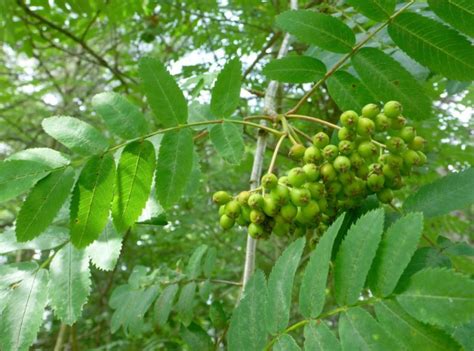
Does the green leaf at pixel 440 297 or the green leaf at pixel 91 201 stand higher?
the green leaf at pixel 91 201

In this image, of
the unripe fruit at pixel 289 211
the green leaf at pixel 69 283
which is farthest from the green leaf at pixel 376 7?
the green leaf at pixel 69 283

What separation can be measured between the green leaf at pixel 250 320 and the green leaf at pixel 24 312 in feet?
1.91

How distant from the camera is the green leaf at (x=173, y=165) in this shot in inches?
58.8

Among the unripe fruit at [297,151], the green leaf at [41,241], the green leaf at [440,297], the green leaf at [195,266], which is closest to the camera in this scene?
the green leaf at [440,297]

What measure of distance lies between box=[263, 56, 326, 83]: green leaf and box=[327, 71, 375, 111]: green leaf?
2.4 inches

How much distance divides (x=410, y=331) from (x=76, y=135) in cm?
113

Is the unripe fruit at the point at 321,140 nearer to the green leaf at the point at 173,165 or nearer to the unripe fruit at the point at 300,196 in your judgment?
the unripe fruit at the point at 300,196

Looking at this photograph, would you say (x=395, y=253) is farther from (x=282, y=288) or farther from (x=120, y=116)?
(x=120, y=116)

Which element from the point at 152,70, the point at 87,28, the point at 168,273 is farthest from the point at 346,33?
the point at 87,28

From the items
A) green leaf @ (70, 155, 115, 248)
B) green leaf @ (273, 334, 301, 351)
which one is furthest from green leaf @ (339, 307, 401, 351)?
green leaf @ (70, 155, 115, 248)

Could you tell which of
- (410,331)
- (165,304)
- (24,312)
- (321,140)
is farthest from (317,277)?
(165,304)

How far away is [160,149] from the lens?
156cm

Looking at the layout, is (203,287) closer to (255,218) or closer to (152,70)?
(255,218)

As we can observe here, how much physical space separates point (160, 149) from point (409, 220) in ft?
2.49
